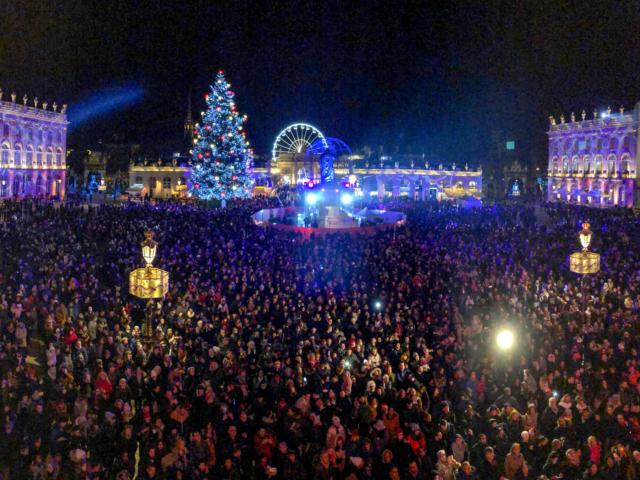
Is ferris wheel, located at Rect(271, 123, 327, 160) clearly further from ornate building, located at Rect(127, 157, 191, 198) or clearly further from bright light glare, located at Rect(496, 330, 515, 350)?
bright light glare, located at Rect(496, 330, 515, 350)

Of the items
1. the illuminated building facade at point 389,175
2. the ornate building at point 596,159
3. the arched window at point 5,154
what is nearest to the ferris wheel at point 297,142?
the illuminated building facade at point 389,175

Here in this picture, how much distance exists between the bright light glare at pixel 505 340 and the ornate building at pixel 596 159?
45891mm

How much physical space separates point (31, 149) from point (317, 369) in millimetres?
62776

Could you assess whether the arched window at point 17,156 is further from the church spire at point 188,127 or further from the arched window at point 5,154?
the church spire at point 188,127

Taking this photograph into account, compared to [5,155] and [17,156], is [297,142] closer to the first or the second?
[17,156]

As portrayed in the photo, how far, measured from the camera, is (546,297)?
1608 cm

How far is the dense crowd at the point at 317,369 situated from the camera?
Result: 866 cm

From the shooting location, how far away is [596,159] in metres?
64.8

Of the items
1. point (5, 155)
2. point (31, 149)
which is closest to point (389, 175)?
point (31, 149)

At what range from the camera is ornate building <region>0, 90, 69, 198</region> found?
60.1 meters

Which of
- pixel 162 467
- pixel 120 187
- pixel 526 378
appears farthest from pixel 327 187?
pixel 120 187

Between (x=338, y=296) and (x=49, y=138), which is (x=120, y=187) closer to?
(x=49, y=138)

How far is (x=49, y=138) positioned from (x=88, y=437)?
218 feet

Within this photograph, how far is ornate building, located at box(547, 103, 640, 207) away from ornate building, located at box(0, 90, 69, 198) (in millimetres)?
52783
